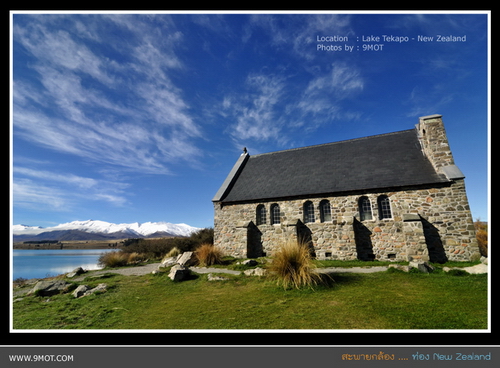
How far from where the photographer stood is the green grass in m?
4.86

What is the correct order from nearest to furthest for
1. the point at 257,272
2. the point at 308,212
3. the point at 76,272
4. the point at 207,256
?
the point at 257,272 → the point at 76,272 → the point at 207,256 → the point at 308,212

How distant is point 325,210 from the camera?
49.9 feet

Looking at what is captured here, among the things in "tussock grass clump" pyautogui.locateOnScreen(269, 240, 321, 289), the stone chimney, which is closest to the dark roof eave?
the stone chimney

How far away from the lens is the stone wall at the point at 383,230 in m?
11.8

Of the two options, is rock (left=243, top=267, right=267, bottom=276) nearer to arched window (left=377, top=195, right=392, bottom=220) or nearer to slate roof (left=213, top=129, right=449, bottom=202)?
slate roof (left=213, top=129, right=449, bottom=202)

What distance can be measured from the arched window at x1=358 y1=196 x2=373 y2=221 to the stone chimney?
446 cm

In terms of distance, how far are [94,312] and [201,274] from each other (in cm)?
490

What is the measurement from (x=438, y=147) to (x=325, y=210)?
7992mm

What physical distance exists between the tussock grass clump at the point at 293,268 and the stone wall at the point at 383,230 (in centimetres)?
499

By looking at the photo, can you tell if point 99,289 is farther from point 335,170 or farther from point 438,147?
point 438,147

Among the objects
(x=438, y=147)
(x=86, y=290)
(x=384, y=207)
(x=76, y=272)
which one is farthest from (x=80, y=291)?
(x=438, y=147)
